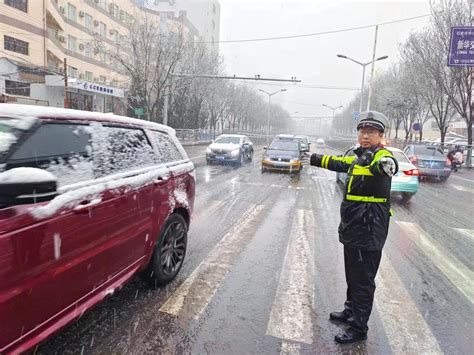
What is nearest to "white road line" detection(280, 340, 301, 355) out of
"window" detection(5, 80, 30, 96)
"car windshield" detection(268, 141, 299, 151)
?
"car windshield" detection(268, 141, 299, 151)

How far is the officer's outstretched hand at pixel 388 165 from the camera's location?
2.92 m

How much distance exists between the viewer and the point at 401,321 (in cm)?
360

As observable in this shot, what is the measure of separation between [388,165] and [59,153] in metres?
2.43

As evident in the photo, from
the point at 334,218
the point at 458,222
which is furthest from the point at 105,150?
the point at 458,222

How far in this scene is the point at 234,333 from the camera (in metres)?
3.23

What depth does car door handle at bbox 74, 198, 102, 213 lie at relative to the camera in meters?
2.48

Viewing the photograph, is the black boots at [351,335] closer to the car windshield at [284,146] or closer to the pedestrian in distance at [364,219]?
the pedestrian in distance at [364,219]

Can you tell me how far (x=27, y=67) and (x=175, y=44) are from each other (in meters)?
13.1

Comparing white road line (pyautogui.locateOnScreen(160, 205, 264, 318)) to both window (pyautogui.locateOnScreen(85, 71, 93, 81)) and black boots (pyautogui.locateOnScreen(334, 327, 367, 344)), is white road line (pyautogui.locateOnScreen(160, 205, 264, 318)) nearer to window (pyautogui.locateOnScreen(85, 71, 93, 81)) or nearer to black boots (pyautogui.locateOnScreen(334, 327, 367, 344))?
black boots (pyautogui.locateOnScreen(334, 327, 367, 344))

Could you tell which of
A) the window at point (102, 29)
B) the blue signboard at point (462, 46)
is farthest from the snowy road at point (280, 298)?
the window at point (102, 29)

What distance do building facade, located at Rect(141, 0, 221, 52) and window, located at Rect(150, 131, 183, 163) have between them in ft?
276

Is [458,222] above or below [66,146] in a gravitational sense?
below

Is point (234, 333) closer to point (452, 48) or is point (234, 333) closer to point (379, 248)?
point (379, 248)

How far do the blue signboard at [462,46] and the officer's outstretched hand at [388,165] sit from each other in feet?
66.9
